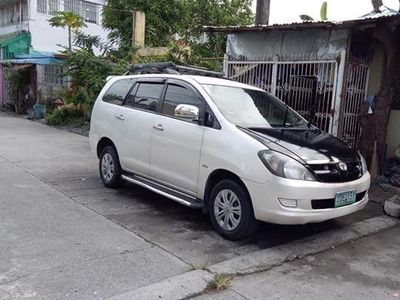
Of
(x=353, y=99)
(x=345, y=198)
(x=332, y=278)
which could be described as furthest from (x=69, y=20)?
(x=332, y=278)

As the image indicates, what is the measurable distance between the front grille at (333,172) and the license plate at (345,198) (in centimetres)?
15

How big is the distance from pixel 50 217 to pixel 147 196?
158 centimetres

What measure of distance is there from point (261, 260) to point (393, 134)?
478cm

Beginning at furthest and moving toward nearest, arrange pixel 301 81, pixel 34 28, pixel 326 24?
pixel 34 28, pixel 301 81, pixel 326 24

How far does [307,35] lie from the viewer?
787 centimetres

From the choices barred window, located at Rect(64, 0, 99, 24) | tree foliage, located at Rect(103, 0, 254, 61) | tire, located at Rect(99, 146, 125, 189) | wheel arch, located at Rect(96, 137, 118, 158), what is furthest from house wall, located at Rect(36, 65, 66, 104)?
tire, located at Rect(99, 146, 125, 189)

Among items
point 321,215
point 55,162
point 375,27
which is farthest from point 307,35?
point 55,162

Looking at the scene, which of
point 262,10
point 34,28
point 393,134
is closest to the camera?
point 393,134

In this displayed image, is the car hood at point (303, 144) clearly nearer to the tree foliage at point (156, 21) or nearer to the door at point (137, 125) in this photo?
the door at point (137, 125)

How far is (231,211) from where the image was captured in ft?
14.9

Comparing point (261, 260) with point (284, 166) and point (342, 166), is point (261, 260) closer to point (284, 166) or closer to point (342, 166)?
point (284, 166)

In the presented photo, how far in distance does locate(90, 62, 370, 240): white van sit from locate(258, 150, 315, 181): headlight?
0.01 metres

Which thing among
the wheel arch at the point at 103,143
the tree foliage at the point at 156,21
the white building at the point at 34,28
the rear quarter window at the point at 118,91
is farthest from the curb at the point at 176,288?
the white building at the point at 34,28

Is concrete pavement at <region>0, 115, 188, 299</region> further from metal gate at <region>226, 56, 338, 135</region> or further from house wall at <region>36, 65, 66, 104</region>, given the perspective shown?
house wall at <region>36, 65, 66, 104</region>
